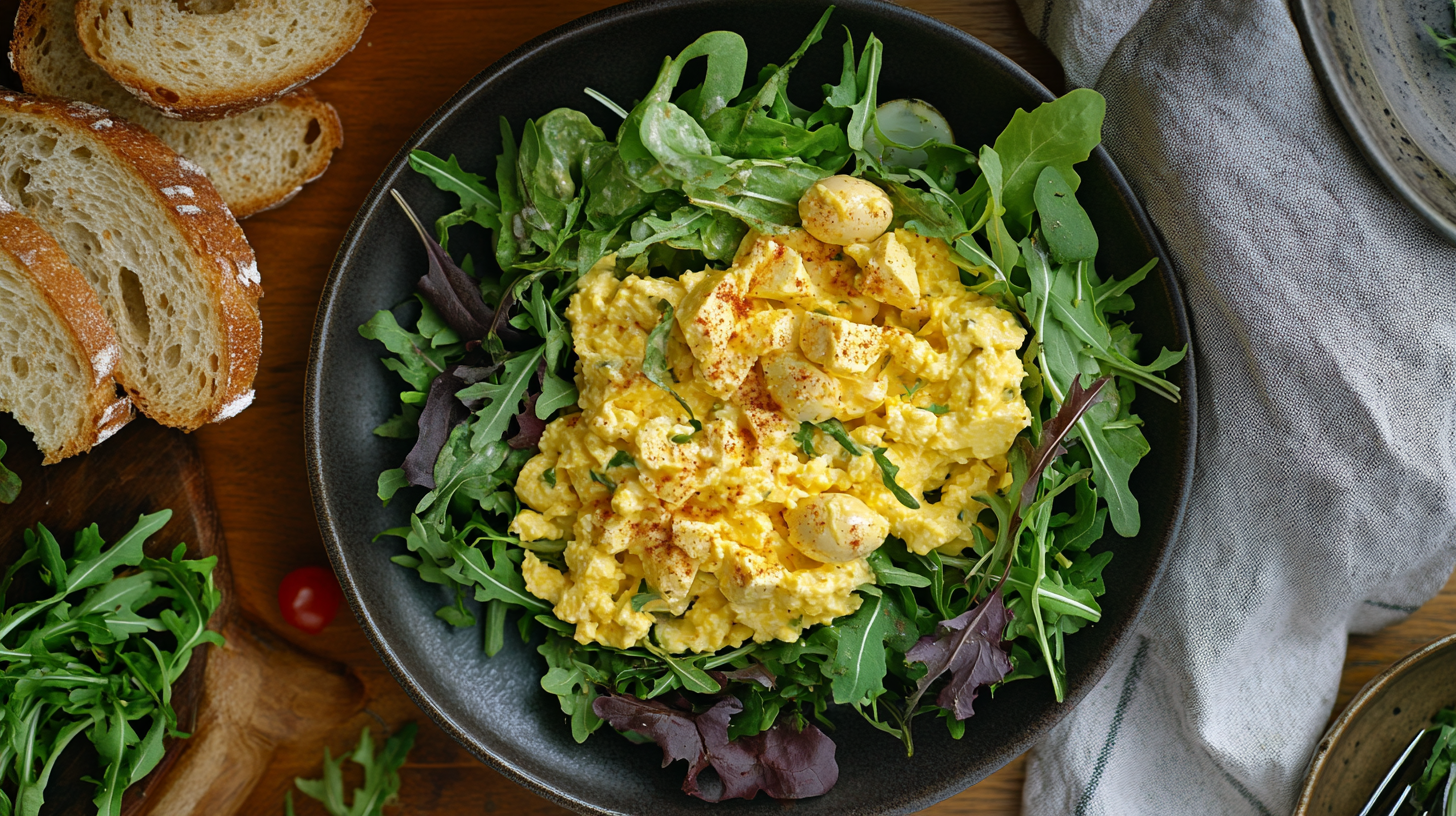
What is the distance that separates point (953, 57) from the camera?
2027 millimetres

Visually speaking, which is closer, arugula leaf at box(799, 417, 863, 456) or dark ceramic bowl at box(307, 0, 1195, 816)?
arugula leaf at box(799, 417, 863, 456)

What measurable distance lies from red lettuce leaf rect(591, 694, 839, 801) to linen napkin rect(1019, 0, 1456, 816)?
69cm

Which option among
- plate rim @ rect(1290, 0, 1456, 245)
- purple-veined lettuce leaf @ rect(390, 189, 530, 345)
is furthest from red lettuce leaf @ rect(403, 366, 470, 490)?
plate rim @ rect(1290, 0, 1456, 245)

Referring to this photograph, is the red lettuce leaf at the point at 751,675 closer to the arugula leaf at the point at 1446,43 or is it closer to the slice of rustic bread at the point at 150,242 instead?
the slice of rustic bread at the point at 150,242

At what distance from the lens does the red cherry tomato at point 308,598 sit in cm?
233

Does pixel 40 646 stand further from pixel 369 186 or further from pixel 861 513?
pixel 861 513

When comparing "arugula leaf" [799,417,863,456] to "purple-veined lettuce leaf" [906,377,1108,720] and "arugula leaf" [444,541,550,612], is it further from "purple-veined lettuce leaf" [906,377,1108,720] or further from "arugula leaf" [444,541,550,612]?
"arugula leaf" [444,541,550,612]

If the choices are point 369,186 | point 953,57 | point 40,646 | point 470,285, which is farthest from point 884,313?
point 40,646

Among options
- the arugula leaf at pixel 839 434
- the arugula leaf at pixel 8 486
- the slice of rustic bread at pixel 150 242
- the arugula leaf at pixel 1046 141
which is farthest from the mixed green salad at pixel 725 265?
the arugula leaf at pixel 8 486

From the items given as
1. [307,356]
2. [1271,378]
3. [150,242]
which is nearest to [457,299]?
[307,356]

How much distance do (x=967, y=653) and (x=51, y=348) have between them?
7.17 feet

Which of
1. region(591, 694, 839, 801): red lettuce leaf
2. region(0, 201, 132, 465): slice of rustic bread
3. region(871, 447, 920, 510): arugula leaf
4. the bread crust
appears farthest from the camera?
the bread crust

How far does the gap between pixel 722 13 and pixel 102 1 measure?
4.90 feet

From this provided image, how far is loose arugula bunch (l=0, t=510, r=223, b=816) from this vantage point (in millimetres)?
2096
